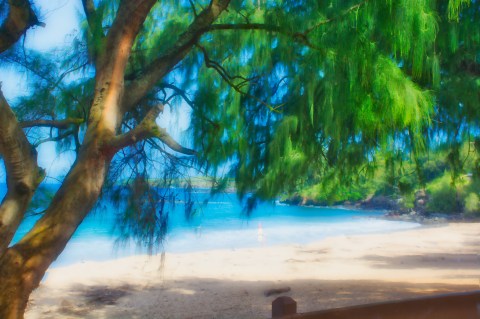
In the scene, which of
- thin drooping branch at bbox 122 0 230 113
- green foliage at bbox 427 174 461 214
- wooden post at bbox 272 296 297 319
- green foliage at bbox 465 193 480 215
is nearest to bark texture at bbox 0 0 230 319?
thin drooping branch at bbox 122 0 230 113

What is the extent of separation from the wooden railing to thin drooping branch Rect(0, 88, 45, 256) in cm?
132

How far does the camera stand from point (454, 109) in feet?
15.1

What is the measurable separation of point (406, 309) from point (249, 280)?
8389 millimetres

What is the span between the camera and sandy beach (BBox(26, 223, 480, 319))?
7.60m

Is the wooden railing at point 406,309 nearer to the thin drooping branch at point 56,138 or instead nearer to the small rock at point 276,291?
the thin drooping branch at point 56,138

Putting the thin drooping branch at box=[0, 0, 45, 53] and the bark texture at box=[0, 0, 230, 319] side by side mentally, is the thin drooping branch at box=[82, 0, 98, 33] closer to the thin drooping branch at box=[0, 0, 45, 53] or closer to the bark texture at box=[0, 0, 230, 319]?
the bark texture at box=[0, 0, 230, 319]

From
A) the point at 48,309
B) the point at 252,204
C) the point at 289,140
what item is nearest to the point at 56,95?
the point at 289,140

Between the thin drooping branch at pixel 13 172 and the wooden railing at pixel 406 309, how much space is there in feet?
4.35

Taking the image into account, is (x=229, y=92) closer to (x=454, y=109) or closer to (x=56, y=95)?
(x=56, y=95)

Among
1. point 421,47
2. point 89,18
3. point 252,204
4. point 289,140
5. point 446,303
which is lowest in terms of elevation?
point 446,303

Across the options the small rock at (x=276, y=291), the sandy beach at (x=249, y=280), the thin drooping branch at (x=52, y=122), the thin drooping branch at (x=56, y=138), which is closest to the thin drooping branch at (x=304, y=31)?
the thin drooping branch at (x=52, y=122)

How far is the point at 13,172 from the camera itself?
103 inches

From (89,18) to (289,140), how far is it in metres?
1.80

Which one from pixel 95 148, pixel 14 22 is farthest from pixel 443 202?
pixel 14 22
